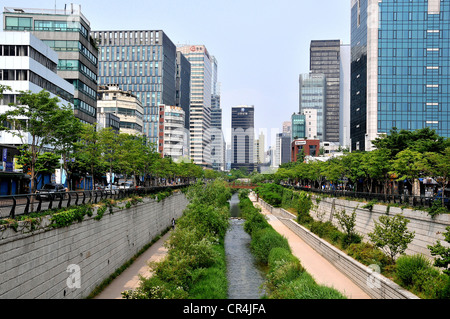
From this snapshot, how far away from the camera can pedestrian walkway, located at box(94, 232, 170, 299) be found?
27.4 m

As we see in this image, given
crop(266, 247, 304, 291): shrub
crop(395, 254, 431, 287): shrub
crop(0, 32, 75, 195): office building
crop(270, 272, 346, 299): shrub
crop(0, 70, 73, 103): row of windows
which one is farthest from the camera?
crop(0, 70, 73, 103): row of windows

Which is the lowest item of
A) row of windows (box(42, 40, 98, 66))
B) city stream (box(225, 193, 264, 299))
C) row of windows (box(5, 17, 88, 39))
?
city stream (box(225, 193, 264, 299))

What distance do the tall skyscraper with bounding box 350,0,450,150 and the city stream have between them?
7048 cm

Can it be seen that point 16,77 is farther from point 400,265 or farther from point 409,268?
A: point 409,268

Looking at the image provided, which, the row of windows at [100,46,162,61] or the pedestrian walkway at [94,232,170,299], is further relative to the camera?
the row of windows at [100,46,162,61]

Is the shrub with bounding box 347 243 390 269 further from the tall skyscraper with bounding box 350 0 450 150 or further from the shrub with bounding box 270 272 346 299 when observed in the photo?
the tall skyscraper with bounding box 350 0 450 150

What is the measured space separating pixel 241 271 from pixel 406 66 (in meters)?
95.5

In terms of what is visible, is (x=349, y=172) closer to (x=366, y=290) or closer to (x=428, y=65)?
(x=366, y=290)

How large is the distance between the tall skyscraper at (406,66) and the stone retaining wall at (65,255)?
92.4 meters

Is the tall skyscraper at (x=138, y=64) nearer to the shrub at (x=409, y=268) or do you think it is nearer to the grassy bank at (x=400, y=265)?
the grassy bank at (x=400, y=265)

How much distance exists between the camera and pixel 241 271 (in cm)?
3875

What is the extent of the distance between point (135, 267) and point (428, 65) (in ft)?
345

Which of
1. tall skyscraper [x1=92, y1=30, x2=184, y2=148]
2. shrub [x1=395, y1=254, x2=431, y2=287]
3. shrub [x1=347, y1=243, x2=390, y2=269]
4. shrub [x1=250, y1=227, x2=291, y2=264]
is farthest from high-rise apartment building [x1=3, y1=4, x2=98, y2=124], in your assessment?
tall skyscraper [x1=92, y1=30, x2=184, y2=148]

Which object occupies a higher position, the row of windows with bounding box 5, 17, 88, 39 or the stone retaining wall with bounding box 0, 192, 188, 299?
the row of windows with bounding box 5, 17, 88, 39
